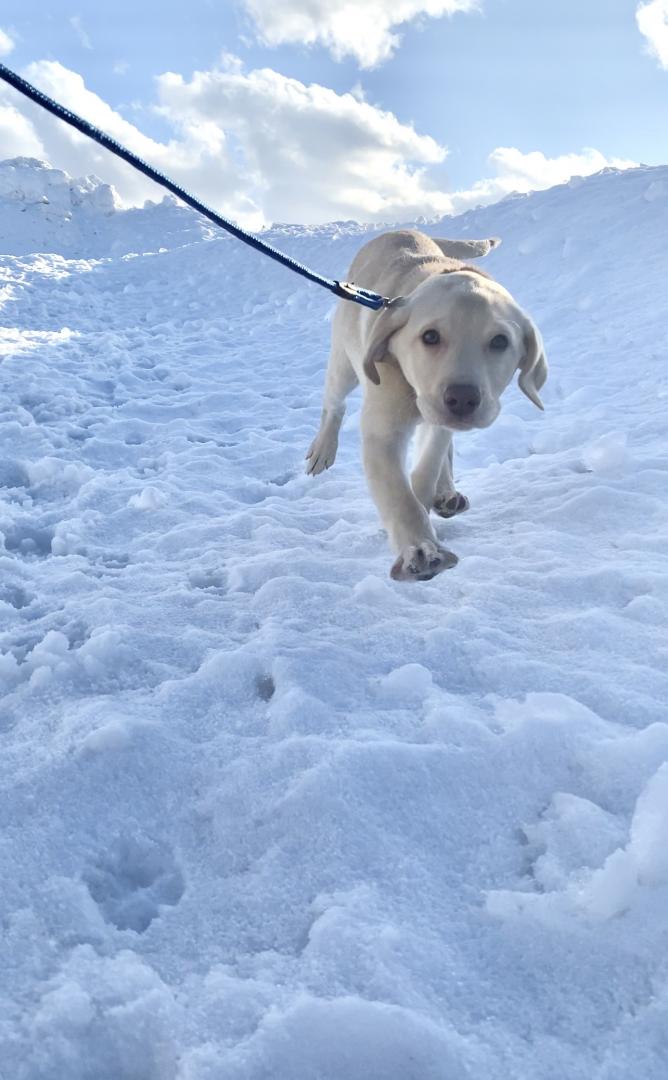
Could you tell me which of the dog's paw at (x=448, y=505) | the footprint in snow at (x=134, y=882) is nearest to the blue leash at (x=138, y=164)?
the dog's paw at (x=448, y=505)

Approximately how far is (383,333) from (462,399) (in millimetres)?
578

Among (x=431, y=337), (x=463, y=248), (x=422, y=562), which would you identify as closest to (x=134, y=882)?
(x=422, y=562)

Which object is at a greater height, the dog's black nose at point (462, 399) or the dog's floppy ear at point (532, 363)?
the dog's floppy ear at point (532, 363)

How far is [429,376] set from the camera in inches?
114

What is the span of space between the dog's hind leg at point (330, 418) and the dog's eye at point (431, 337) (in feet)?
5.72

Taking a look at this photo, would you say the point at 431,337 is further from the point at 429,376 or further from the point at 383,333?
the point at 383,333

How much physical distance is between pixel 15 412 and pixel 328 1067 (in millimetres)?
5551

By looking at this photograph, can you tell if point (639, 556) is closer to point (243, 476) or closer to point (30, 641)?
point (30, 641)

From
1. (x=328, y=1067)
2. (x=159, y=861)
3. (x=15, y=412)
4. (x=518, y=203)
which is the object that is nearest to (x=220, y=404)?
(x=15, y=412)

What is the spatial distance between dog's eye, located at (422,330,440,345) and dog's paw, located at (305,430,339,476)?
2.03 meters

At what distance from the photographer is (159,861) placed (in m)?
1.70

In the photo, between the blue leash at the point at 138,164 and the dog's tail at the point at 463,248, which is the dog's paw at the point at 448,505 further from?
the dog's tail at the point at 463,248

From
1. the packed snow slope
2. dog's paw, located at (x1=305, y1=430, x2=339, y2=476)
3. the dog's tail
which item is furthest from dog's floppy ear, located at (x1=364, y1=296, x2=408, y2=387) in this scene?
the dog's tail

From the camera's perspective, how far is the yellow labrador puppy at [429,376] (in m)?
2.84
